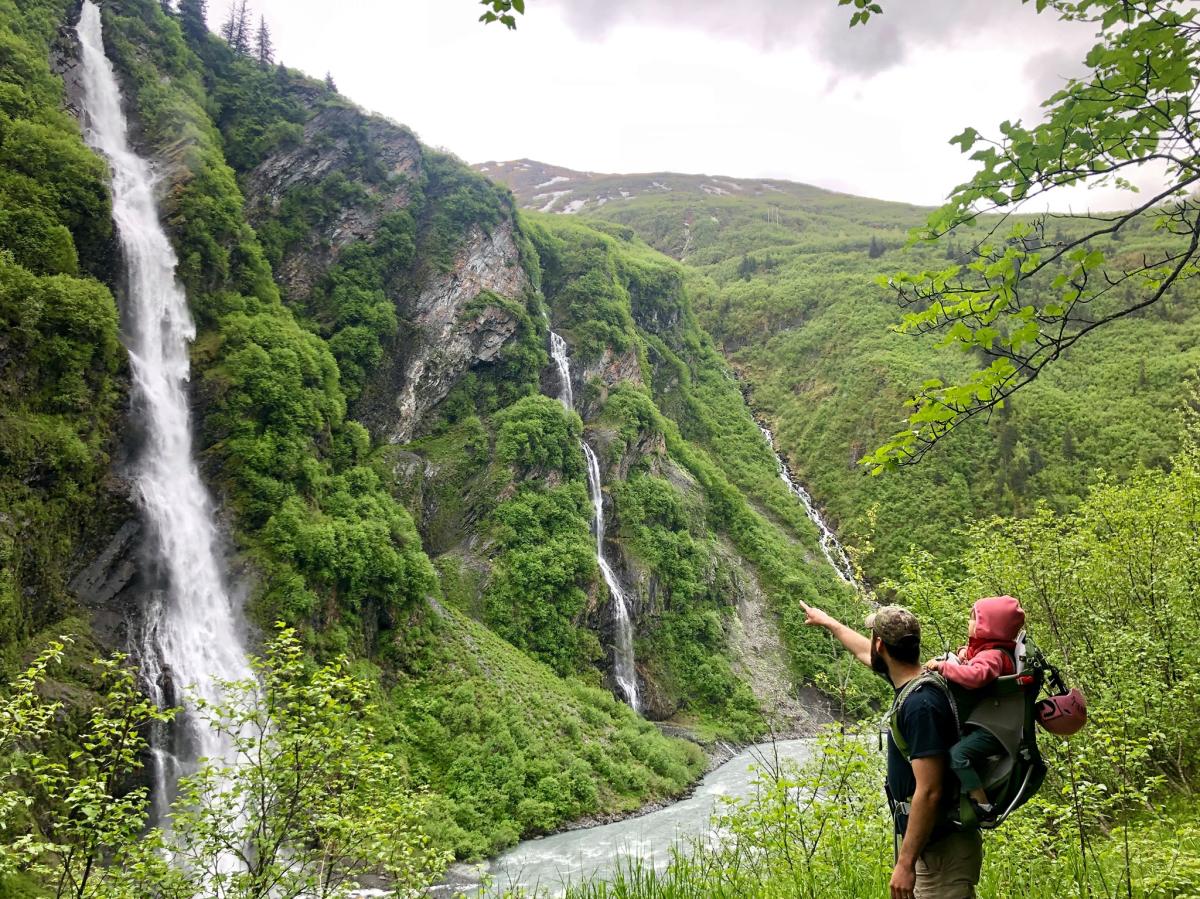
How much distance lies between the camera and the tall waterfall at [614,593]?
3072cm

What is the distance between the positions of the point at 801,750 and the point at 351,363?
89.6ft

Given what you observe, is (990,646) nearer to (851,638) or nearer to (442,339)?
(851,638)

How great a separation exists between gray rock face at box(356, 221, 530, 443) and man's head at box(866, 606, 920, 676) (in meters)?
30.8

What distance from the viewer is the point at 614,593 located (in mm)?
32656

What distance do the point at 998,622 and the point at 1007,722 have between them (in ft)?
1.42

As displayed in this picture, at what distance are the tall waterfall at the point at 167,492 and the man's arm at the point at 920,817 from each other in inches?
671

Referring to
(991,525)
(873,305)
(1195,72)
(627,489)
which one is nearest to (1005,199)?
(1195,72)

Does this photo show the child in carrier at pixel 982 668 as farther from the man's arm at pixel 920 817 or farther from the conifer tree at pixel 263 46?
the conifer tree at pixel 263 46

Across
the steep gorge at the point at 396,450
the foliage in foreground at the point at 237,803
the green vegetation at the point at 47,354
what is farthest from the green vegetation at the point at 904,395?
the green vegetation at the point at 47,354

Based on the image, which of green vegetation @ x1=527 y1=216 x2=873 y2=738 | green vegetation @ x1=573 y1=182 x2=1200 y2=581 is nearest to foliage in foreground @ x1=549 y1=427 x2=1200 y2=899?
green vegetation @ x1=573 y1=182 x2=1200 y2=581

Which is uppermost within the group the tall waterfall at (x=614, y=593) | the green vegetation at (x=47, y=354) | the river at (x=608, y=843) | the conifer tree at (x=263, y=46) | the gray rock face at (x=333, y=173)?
the conifer tree at (x=263, y=46)

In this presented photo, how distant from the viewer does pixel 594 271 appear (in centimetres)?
4694

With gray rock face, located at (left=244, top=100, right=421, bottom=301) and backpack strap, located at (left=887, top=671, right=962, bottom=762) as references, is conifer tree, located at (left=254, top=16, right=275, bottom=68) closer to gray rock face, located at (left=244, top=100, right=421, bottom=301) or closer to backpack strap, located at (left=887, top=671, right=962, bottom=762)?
gray rock face, located at (left=244, top=100, right=421, bottom=301)

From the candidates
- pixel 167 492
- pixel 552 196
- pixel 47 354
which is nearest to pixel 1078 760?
pixel 167 492
